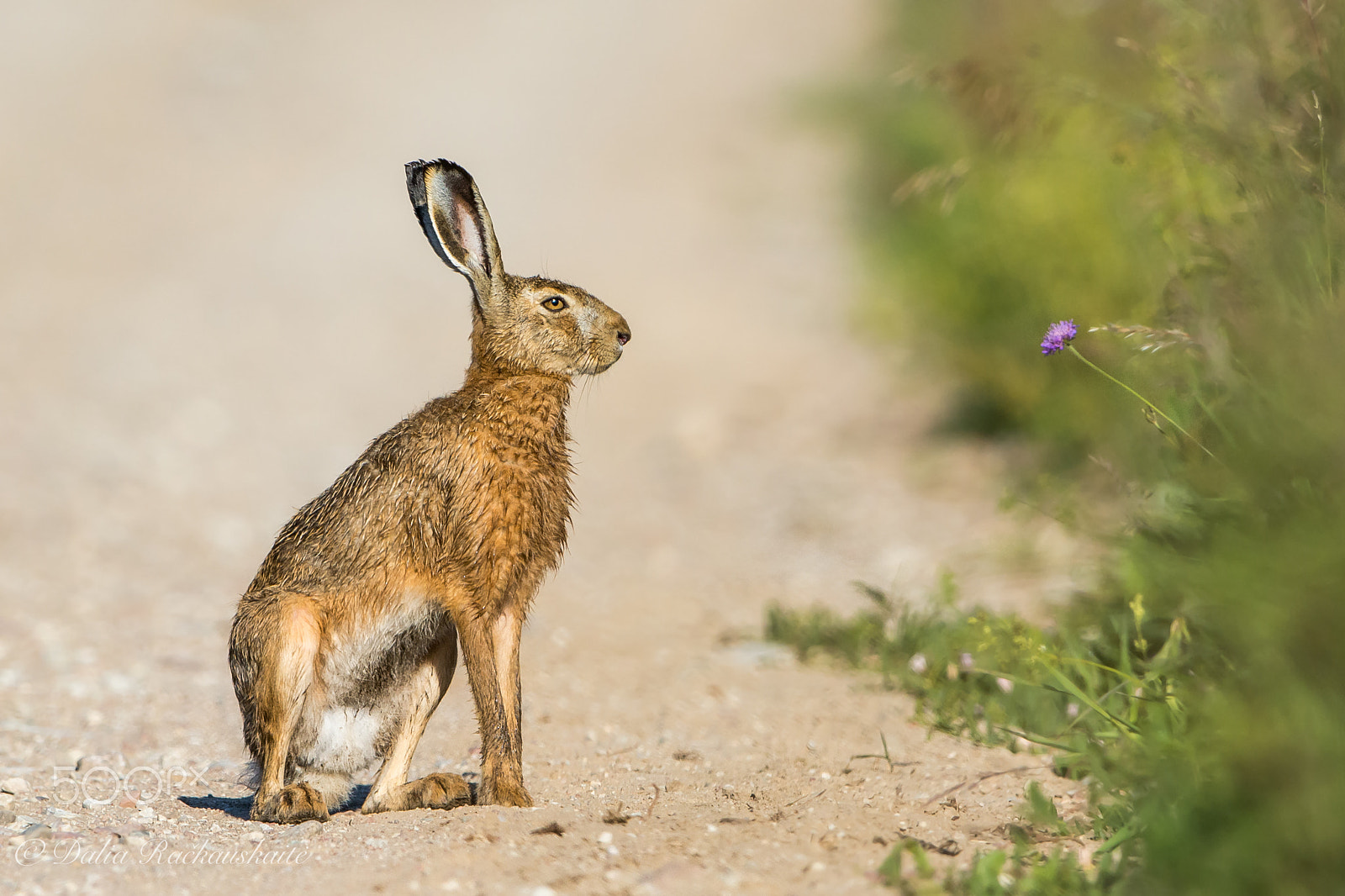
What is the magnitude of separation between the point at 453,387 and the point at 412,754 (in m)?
9.03

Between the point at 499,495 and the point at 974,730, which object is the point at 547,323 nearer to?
the point at 499,495

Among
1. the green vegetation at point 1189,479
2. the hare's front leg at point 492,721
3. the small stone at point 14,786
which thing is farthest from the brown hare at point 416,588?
the green vegetation at point 1189,479

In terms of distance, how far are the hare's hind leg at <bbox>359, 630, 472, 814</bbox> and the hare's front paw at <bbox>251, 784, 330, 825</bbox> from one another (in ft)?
0.74

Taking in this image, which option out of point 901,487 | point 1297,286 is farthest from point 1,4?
point 1297,286

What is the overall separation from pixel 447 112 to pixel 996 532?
16.1 meters

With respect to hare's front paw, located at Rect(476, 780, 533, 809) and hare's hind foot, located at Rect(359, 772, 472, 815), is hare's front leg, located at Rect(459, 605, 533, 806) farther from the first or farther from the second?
hare's hind foot, located at Rect(359, 772, 472, 815)

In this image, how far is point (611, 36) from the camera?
26.7 metres

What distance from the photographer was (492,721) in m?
4.38

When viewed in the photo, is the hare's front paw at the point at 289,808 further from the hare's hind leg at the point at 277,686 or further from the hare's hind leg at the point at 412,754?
the hare's hind leg at the point at 412,754

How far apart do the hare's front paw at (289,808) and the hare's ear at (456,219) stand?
1.71m

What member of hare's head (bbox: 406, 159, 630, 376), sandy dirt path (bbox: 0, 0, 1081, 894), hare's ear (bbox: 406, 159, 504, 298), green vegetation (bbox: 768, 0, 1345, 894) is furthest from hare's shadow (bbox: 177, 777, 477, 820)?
green vegetation (bbox: 768, 0, 1345, 894)

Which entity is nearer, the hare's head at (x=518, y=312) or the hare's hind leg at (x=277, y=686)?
the hare's hind leg at (x=277, y=686)

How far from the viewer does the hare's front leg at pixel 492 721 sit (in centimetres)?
432

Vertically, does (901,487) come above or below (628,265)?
below
